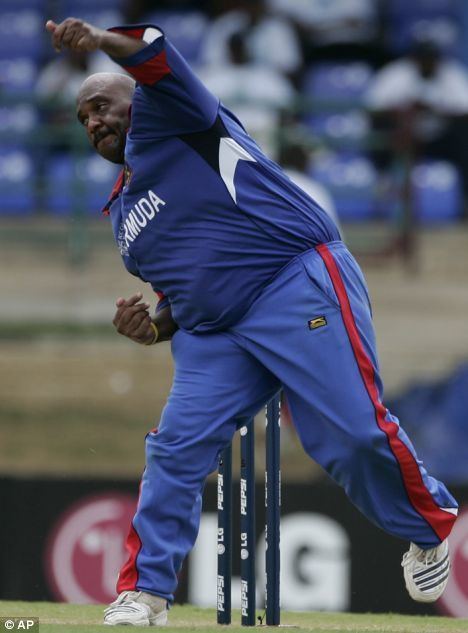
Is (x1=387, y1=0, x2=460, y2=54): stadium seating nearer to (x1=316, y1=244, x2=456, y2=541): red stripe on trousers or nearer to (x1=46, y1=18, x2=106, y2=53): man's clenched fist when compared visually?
(x1=316, y1=244, x2=456, y2=541): red stripe on trousers

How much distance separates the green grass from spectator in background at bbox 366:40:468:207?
510 cm

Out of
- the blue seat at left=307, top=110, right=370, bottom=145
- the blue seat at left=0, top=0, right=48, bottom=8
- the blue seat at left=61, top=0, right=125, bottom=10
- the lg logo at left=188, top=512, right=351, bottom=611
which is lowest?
the lg logo at left=188, top=512, right=351, bottom=611

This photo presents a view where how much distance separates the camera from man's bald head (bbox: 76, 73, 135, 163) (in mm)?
5262

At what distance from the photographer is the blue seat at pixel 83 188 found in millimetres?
10680

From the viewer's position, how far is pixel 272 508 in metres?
5.40

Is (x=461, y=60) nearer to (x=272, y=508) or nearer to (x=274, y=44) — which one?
(x=274, y=44)

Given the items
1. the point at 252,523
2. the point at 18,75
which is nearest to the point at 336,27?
the point at 18,75

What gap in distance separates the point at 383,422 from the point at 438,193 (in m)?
6.36

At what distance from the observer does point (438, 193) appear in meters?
11.2

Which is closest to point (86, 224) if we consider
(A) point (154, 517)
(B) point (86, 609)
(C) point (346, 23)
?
(C) point (346, 23)

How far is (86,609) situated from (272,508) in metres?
1.08

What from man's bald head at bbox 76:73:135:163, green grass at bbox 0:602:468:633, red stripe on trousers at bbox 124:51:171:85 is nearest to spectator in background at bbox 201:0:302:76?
green grass at bbox 0:602:468:633

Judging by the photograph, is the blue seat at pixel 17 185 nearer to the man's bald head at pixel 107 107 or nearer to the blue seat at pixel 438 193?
the blue seat at pixel 438 193

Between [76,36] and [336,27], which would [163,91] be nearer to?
[76,36]
